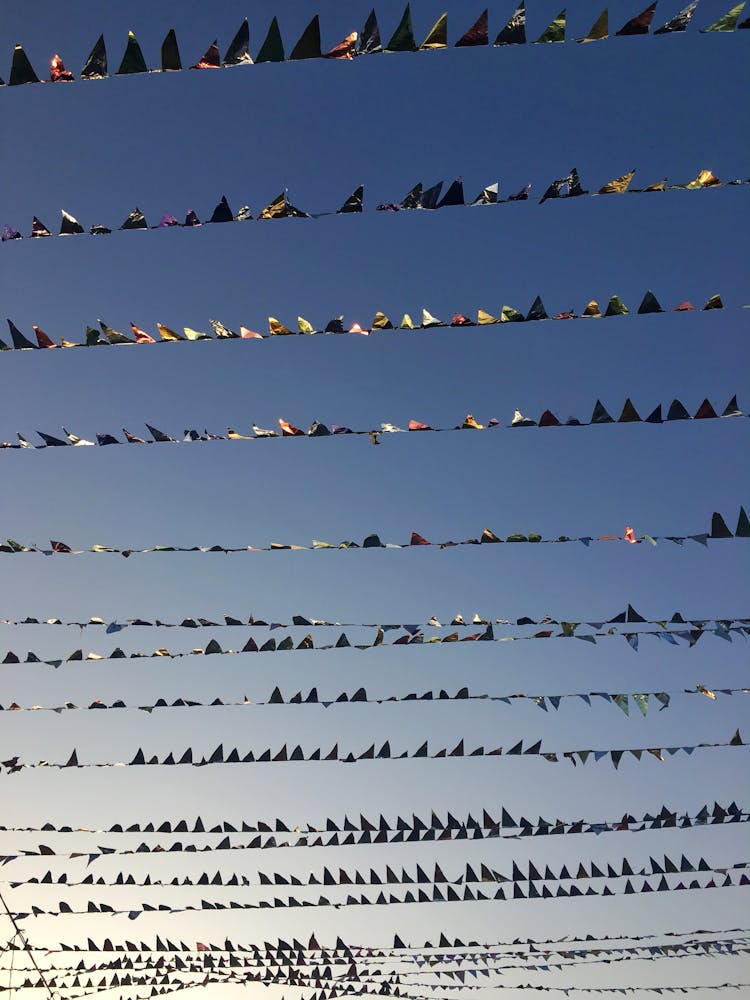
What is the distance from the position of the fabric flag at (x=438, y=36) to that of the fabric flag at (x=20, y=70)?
226 cm

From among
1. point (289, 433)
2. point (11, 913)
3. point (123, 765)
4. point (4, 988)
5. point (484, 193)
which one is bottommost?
point (4, 988)

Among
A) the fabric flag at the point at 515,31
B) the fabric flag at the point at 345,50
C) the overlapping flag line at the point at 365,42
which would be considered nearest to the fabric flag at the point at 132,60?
the overlapping flag line at the point at 365,42

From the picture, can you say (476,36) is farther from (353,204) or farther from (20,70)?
(20,70)

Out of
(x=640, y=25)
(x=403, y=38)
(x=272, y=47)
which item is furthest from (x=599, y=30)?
(x=272, y=47)

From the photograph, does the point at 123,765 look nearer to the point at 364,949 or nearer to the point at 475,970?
the point at 364,949

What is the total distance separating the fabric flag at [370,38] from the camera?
199 inches

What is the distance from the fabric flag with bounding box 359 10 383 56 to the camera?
507cm

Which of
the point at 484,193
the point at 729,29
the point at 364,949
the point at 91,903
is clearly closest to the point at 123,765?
the point at 91,903

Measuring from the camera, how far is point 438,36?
517 cm

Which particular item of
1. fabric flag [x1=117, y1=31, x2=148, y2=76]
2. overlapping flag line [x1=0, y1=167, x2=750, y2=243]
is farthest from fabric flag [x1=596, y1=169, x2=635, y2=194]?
fabric flag [x1=117, y1=31, x2=148, y2=76]

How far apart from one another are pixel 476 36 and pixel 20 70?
263 cm

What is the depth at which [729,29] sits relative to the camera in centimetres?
527

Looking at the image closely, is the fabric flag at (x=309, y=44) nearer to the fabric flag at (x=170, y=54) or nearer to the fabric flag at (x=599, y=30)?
the fabric flag at (x=170, y=54)

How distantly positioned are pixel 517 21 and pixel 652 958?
15134mm
